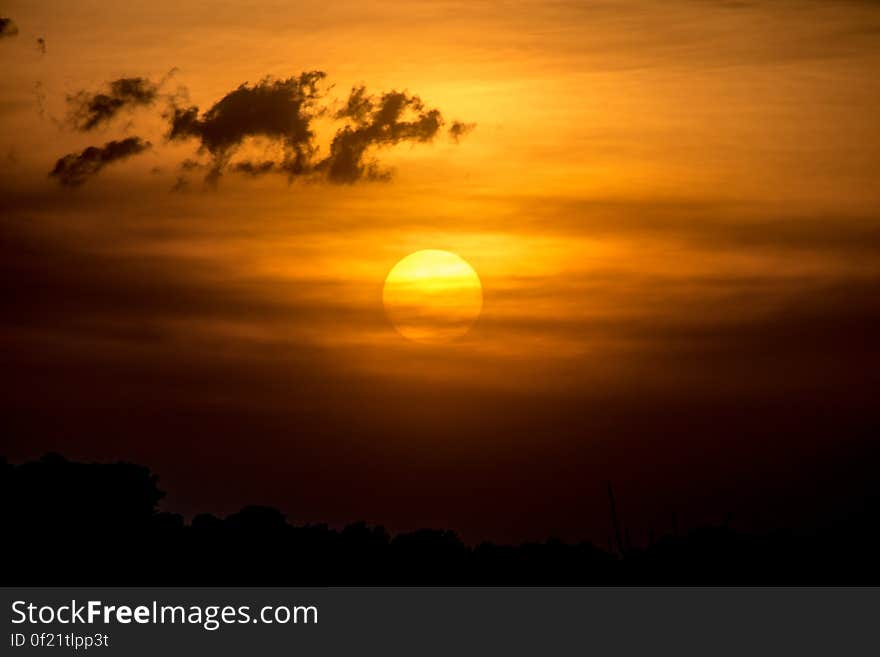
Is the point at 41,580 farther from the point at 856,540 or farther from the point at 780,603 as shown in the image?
the point at 856,540

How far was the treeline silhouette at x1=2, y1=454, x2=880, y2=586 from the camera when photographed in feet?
353

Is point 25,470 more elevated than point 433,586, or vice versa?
point 25,470

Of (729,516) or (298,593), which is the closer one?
(298,593)

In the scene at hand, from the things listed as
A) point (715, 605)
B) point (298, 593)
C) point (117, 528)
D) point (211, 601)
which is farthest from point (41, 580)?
point (715, 605)

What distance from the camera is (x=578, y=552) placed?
120 m

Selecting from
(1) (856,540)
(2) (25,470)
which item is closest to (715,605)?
(1) (856,540)

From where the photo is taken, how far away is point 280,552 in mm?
113312

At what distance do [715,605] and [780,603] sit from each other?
11.0 feet

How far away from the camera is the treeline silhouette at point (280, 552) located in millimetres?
107500

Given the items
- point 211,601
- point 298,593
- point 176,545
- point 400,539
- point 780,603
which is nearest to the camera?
point 211,601

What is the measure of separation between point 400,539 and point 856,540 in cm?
3157

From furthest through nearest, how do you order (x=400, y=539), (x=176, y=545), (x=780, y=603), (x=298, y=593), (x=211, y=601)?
(x=400, y=539) → (x=176, y=545) → (x=298, y=593) → (x=780, y=603) → (x=211, y=601)

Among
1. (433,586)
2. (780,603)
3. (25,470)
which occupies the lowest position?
(780,603)

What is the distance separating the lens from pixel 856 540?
395ft
